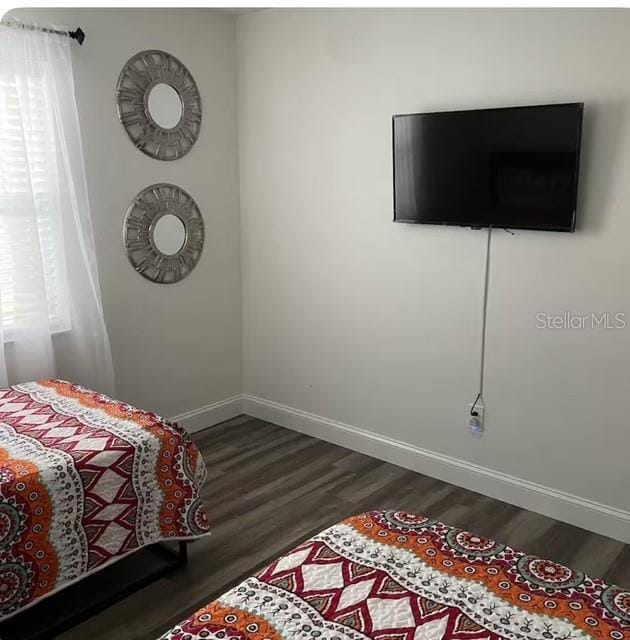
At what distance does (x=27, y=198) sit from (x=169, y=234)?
38.0 inches

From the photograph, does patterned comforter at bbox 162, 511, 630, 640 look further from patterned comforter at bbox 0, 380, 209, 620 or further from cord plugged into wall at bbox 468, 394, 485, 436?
cord plugged into wall at bbox 468, 394, 485, 436

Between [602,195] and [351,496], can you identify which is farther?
[351,496]

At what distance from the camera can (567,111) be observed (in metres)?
2.87

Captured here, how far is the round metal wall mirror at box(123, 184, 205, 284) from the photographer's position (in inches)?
153

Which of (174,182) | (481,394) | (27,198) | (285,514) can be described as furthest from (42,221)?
(481,394)

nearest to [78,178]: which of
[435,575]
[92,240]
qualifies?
[92,240]

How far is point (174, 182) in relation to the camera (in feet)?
13.3

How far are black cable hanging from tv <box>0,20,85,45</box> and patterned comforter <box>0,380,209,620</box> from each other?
175 centimetres

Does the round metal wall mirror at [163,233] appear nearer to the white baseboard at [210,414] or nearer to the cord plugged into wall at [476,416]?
the white baseboard at [210,414]

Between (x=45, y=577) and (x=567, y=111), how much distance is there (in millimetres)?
2789

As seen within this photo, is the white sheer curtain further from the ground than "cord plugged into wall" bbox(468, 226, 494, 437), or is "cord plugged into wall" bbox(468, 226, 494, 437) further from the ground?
the white sheer curtain

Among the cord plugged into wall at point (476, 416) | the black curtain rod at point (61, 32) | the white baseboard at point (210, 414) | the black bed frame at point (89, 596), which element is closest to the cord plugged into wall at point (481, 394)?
the cord plugged into wall at point (476, 416)

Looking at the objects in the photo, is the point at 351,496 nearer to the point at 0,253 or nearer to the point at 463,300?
the point at 463,300

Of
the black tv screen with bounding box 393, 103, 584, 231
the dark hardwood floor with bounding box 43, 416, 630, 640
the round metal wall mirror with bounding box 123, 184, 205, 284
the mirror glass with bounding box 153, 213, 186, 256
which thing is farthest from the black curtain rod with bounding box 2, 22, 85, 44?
the dark hardwood floor with bounding box 43, 416, 630, 640
